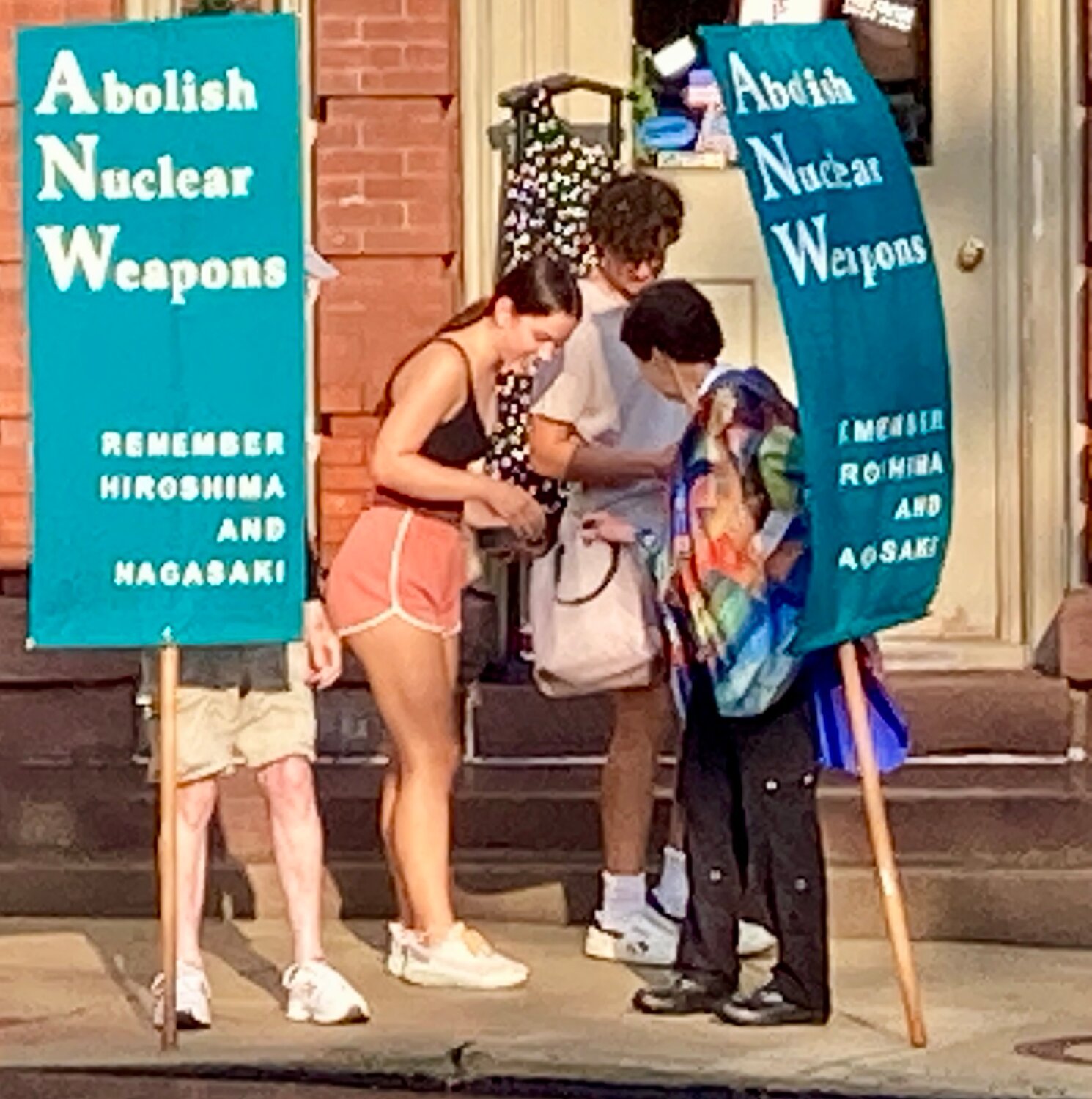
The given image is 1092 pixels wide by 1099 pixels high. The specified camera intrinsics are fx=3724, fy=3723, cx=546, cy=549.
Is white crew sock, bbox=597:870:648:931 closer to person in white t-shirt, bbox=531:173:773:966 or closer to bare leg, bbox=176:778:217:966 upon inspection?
person in white t-shirt, bbox=531:173:773:966

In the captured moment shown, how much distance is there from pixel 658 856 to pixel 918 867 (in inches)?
27.8

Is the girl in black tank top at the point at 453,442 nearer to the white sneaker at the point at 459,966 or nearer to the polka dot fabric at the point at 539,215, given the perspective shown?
the white sneaker at the point at 459,966

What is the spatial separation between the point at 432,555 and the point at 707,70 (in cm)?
264

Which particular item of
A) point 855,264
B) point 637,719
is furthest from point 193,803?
point 855,264

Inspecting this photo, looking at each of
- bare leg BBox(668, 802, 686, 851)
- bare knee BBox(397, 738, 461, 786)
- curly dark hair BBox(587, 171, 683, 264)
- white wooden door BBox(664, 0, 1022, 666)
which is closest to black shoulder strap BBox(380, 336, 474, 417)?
curly dark hair BBox(587, 171, 683, 264)

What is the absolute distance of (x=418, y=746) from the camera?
354 inches

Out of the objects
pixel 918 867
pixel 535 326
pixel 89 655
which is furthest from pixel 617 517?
pixel 89 655

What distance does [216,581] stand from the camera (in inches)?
323

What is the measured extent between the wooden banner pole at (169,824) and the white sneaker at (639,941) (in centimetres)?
153

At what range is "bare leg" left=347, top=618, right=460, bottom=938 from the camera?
893cm

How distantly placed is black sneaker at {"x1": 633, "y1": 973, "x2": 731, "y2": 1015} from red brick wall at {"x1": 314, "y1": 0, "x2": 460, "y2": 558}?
2425 mm

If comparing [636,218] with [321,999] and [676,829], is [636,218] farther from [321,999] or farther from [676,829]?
[321,999]

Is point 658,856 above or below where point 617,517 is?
below

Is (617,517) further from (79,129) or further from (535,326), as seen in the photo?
(79,129)
